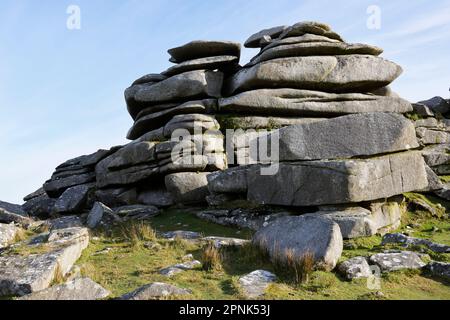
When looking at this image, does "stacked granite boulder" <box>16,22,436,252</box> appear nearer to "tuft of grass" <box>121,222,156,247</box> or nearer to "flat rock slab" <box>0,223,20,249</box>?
"tuft of grass" <box>121,222,156,247</box>

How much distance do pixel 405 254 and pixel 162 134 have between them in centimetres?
1734

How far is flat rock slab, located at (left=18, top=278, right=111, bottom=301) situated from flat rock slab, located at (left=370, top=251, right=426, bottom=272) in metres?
7.31

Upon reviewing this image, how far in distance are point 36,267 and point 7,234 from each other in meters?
7.46

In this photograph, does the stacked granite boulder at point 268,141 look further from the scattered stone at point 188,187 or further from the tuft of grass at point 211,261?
the tuft of grass at point 211,261

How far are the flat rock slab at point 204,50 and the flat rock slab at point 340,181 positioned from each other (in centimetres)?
1344

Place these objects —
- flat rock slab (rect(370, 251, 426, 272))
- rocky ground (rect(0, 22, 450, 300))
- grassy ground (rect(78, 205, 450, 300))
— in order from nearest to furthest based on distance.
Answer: grassy ground (rect(78, 205, 450, 300))
rocky ground (rect(0, 22, 450, 300))
flat rock slab (rect(370, 251, 426, 272))

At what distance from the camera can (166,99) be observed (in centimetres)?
2753

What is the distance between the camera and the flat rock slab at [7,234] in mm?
15242

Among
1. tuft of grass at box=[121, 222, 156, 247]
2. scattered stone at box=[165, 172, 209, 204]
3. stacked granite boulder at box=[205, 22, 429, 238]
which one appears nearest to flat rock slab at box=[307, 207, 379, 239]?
stacked granite boulder at box=[205, 22, 429, 238]

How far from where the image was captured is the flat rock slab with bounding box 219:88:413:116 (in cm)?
2555

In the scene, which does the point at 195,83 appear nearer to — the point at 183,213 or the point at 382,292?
the point at 183,213

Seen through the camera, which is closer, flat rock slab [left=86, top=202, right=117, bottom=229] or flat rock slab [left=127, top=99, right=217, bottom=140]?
flat rock slab [left=86, top=202, right=117, bottom=229]

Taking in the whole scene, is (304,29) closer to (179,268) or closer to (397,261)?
(397,261)

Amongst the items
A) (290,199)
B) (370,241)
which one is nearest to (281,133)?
(290,199)
